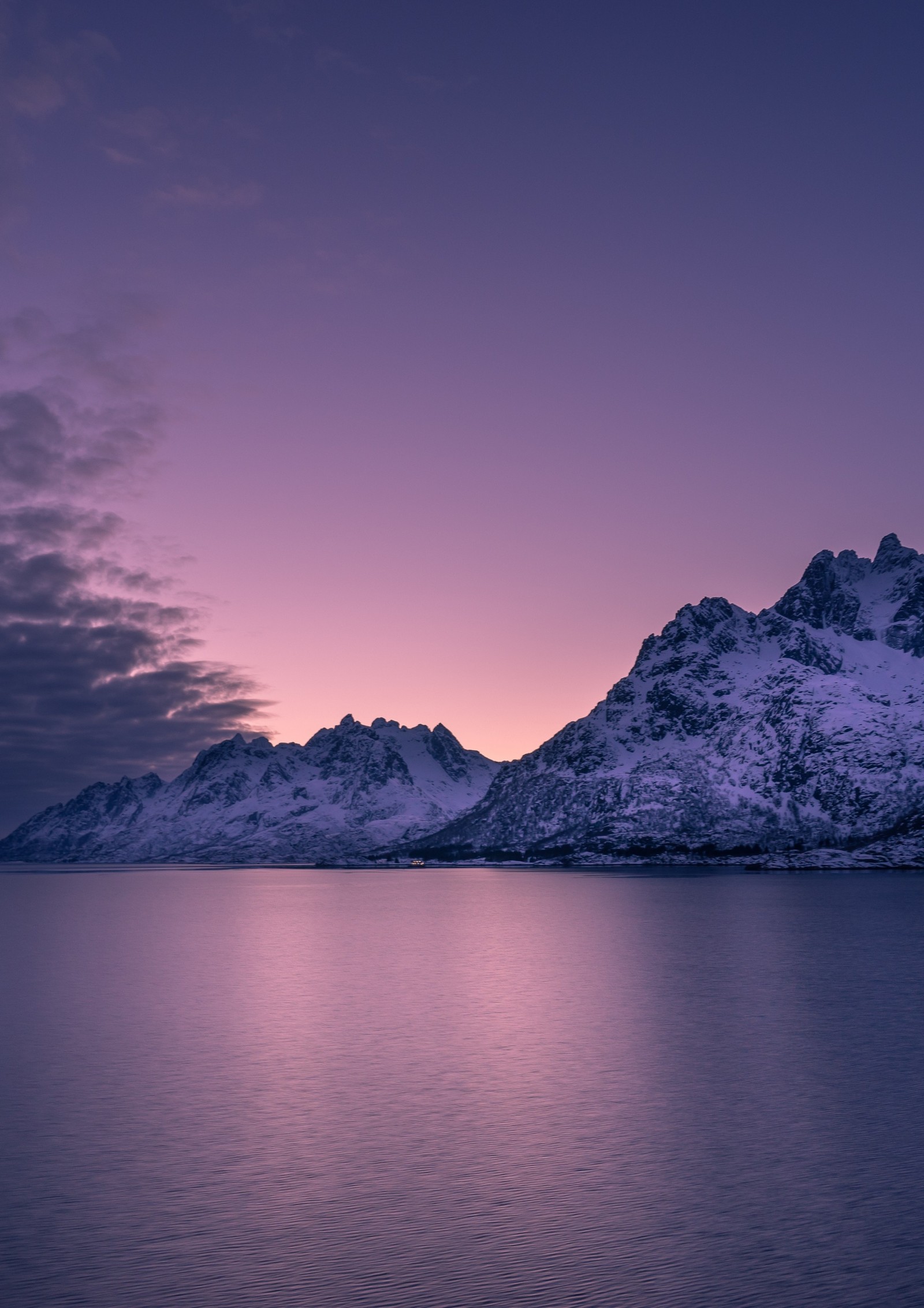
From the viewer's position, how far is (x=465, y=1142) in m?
41.2

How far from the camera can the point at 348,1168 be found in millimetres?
37719

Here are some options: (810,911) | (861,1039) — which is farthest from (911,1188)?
(810,911)

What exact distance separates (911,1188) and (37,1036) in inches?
2028

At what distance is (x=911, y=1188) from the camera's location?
113ft

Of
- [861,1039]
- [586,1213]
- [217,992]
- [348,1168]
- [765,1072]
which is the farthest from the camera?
[217,992]

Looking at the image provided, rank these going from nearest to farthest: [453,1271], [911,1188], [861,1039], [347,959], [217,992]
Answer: [453,1271]
[911,1188]
[861,1039]
[217,992]
[347,959]

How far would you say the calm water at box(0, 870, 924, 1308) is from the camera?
2736 centimetres

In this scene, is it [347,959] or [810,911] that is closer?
[347,959]

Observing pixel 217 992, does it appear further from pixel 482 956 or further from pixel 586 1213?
pixel 586 1213

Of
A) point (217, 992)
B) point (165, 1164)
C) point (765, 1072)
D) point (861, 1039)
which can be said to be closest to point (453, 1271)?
point (165, 1164)

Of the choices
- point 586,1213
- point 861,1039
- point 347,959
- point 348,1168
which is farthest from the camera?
point 347,959

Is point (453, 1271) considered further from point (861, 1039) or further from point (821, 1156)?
point (861, 1039)

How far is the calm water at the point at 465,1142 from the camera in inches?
1077

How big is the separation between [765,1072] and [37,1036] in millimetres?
43060
